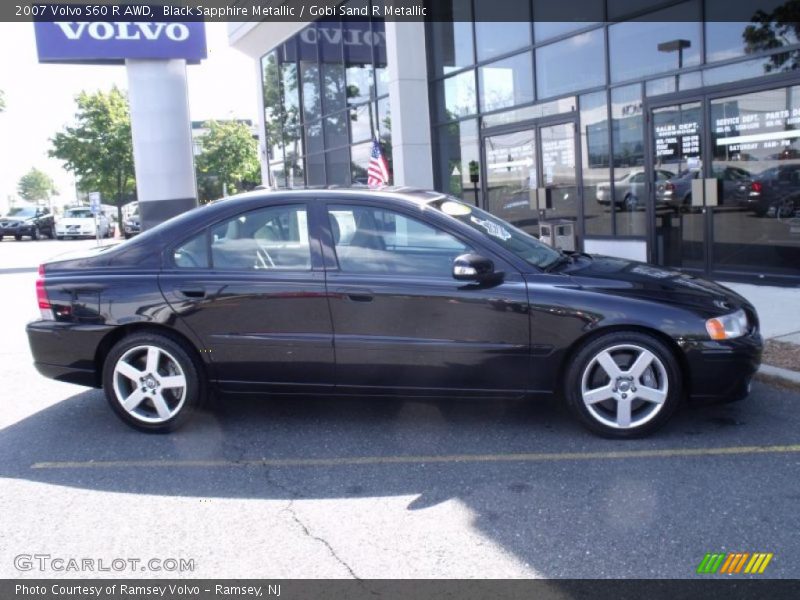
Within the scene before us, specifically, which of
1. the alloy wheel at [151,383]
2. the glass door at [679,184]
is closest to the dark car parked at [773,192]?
the glass door at [679,184]

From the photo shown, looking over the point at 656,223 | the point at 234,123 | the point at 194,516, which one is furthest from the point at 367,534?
the point at 234,123

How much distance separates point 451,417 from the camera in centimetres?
523

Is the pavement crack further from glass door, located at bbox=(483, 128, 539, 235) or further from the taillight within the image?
glass door, located at bbox=(483, 128, 539, 235)

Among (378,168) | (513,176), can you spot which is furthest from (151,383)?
(513,176)

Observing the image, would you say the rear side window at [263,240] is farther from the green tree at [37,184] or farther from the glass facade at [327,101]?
the green tree at [37,184]

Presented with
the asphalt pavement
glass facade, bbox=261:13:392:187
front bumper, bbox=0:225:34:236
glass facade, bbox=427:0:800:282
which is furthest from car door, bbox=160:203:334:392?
front bumper, bbox=0:225:34:236

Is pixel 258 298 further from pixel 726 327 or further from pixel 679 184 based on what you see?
pixel 679 184

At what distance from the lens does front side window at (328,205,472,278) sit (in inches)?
189

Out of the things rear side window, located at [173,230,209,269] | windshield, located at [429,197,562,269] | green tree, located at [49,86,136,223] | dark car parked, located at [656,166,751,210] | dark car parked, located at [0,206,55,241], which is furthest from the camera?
green tree, located at [49,86,136,223]

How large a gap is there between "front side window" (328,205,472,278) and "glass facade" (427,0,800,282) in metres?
6.09

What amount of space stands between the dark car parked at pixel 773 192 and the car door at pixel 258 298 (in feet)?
21.7

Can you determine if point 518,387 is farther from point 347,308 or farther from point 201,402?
point 201,402

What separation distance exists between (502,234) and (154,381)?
251 centimetres

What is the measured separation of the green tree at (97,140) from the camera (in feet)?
151
